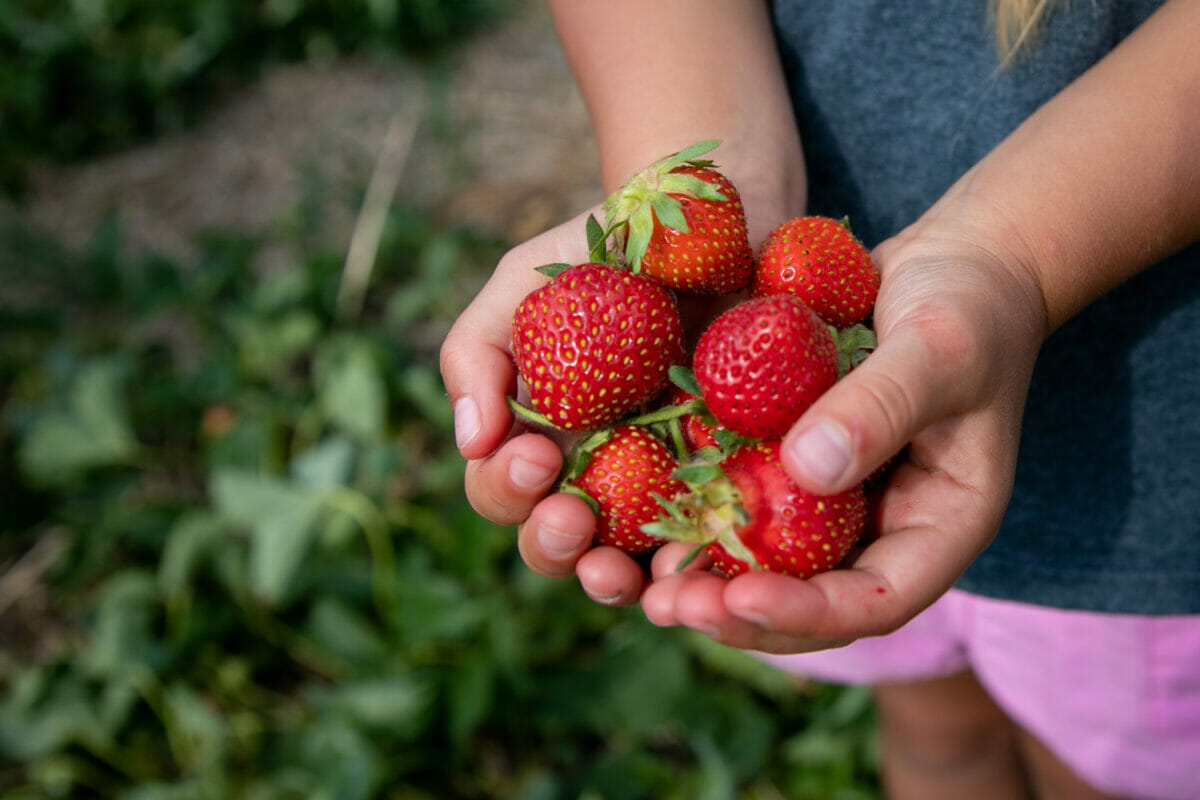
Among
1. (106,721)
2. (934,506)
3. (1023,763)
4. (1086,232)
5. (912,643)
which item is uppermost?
(1086,232)

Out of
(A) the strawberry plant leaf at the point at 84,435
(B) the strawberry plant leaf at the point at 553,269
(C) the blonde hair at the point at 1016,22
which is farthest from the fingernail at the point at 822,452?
(A) the strawberry plant leaf at the point at 84,435

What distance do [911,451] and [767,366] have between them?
0.55 ft

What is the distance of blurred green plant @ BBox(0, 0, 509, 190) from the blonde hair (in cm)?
215

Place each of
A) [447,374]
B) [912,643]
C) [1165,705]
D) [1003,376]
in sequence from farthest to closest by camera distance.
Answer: [912,643] < [1165,705] < [447,374] < [1003,376]

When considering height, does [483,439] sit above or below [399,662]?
above

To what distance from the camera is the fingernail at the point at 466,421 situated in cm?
85

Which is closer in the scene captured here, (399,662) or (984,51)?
(984,51)

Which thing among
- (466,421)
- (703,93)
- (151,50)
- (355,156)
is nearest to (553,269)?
(466,421)

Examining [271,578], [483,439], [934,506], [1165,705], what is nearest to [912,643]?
[1165,705]

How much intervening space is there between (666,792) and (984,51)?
1.08 m

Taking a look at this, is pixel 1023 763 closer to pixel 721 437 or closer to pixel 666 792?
pixel 666 792

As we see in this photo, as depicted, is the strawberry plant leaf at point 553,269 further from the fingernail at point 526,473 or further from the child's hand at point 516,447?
the fingernail at point 526,473

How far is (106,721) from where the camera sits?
4.99 feet

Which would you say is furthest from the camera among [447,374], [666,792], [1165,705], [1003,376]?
[666,792]
